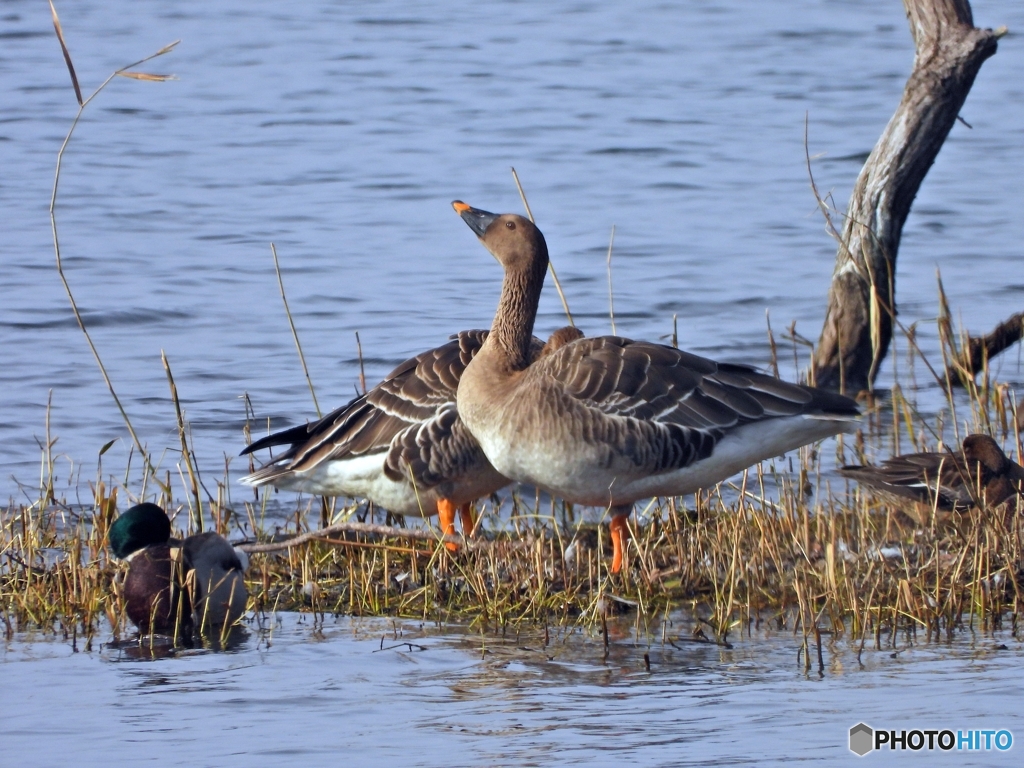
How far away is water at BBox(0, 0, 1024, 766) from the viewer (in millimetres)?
5555

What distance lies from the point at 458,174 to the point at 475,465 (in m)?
11.8

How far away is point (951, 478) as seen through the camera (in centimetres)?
835

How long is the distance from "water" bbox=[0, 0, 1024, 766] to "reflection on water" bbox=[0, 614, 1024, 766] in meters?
0.02

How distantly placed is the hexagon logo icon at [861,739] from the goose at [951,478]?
2778 mm

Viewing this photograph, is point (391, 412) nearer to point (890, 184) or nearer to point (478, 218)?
point (478, 218)

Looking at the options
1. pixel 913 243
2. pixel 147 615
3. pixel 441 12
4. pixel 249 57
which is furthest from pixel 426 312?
pixel 441 12

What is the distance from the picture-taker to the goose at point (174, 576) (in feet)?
21.8

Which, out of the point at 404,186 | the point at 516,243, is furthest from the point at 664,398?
the point at 404,186

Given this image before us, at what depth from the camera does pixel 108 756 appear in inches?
205

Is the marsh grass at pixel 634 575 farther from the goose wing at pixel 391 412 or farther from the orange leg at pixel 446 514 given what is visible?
the goose wing at pixel 391 412

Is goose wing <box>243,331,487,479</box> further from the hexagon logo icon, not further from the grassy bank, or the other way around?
the hexagon logo icon

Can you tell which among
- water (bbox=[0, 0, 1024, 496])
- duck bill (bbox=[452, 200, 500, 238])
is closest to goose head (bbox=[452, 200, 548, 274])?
duck bill (bbox=[452, 200, 500, 238])

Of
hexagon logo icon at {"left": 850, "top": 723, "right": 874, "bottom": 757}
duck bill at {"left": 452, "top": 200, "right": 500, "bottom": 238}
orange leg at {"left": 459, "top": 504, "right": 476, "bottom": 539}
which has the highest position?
duck bill at {"left": 452, "top": 200, "right": 500, "bottom": 238}

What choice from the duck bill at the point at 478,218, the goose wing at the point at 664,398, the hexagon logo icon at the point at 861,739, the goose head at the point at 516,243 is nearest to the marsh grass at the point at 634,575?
the goose wing at the point at 664,398
